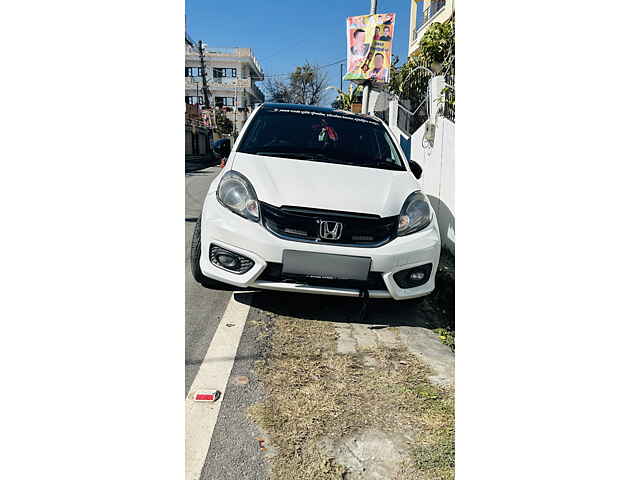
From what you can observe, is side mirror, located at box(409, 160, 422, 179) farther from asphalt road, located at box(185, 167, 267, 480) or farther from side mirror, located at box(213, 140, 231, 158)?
asphalt road, located at box(185, 167, 267, 480)

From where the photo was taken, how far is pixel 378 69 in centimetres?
1138

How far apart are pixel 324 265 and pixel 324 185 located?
1.69ft

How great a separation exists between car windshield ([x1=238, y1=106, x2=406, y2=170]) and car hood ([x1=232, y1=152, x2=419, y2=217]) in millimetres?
171

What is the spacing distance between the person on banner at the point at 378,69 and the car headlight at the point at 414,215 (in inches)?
366

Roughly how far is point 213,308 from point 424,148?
169 inches

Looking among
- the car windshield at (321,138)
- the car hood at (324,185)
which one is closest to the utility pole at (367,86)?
the car windshield at (321,138)

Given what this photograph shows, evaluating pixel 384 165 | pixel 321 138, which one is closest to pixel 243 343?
pixel 384 165

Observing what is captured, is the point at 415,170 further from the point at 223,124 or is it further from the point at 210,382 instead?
the point at 223,124

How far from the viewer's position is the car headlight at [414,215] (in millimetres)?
2781

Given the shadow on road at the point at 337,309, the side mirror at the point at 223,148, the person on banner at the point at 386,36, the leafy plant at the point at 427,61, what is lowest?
the shadow on road at the point at 337,309

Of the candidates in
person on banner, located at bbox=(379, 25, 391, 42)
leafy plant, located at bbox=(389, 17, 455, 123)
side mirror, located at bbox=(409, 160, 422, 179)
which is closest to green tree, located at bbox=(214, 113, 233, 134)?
person on banner, located at bbox=(379, 25, 391, 42)

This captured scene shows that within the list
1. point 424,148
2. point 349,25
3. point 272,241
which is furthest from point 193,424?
point 349,25

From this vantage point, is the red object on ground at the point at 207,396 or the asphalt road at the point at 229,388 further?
the red object on ground at the point at 207,396

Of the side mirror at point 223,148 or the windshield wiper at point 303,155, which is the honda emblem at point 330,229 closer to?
the windshield wiper at point 303,155
